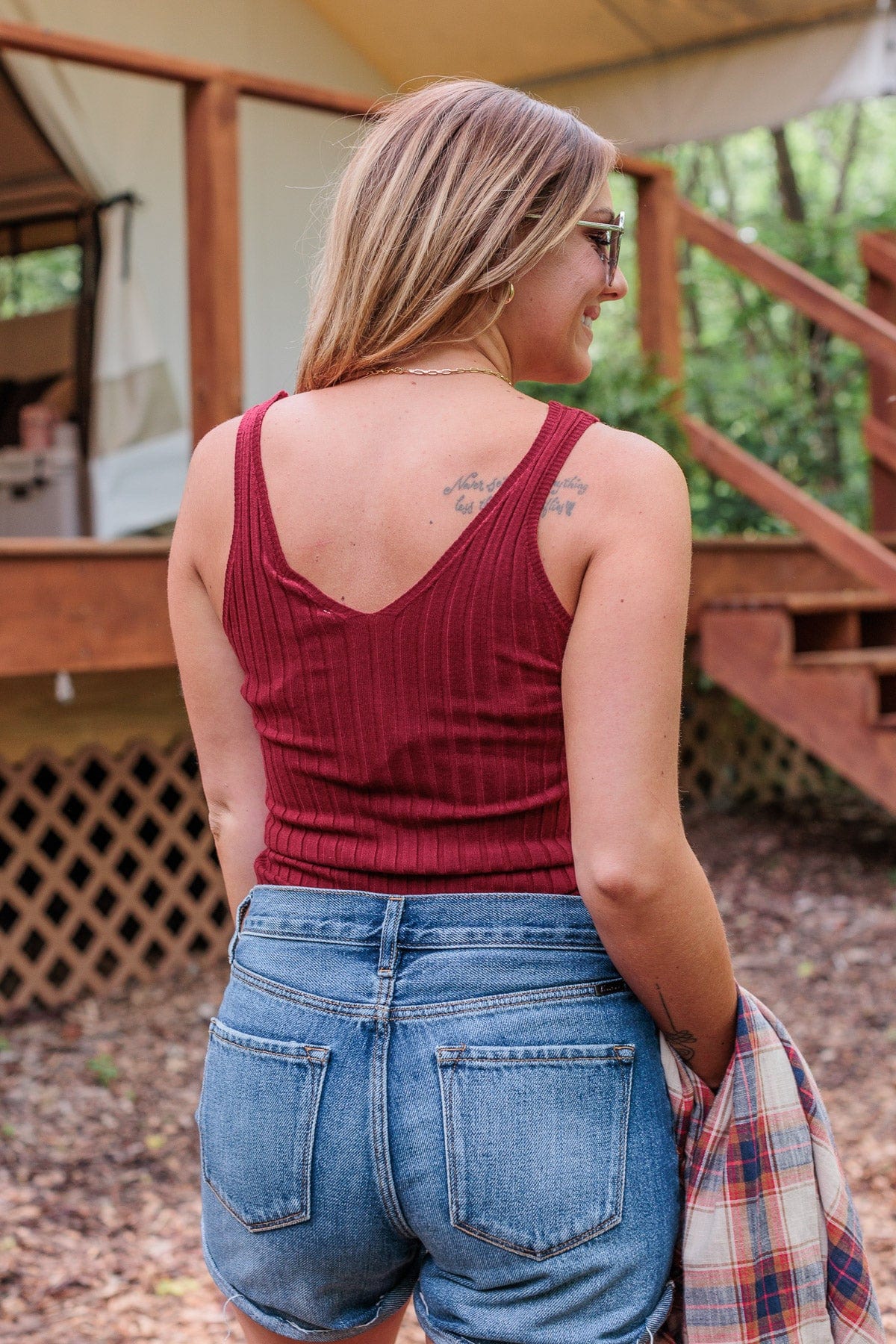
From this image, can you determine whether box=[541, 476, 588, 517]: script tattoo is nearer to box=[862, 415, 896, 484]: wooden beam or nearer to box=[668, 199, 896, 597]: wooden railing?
box=[668, 199, 896, 597]: wooden railing

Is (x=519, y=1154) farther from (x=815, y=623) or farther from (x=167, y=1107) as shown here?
(x=815, y=623)

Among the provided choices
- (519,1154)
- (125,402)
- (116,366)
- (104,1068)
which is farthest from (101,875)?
(519,1154)

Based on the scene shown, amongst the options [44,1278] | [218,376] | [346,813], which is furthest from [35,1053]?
[346,813]

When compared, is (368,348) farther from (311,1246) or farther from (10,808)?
(10,808)

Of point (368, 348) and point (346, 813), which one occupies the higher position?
point (368, 348)

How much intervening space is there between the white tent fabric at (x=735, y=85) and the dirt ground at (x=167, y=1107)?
377 centimetres

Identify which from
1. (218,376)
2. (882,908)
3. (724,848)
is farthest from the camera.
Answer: (724,848)

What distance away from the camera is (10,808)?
462 centimetres

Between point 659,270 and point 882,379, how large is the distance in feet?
4.49

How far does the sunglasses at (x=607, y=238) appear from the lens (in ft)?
3.99

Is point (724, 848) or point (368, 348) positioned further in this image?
point (724, 848)

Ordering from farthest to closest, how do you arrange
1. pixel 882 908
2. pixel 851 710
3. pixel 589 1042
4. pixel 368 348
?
pixel 882 908, pixel 851 710, pixel 368 348, pixel 589 1042

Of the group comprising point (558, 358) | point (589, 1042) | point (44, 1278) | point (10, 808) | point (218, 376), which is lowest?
point (44, 1278)

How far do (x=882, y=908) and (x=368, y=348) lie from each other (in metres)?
4.57
